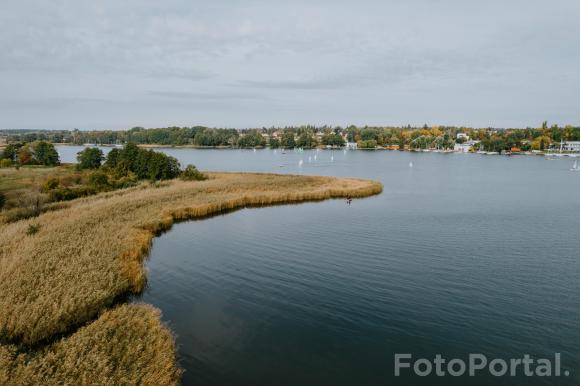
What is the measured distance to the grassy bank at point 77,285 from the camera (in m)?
16.7

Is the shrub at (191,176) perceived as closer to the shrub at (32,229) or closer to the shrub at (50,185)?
the shrub at (50,185)

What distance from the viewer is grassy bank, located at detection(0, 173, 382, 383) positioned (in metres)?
16.7

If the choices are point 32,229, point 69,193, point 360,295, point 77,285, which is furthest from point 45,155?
point 360,295

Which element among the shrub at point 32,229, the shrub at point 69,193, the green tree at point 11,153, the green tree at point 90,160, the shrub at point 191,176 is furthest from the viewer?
the green tree at point 11,153

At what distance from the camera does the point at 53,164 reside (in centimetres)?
11744

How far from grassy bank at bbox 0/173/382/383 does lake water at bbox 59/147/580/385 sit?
6.38 ft

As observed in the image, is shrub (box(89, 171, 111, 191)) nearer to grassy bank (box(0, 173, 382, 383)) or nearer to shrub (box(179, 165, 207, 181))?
shrub (box(179, 165, 207, 181))

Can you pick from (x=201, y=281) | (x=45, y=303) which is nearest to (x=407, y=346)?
(x=201, y=281)

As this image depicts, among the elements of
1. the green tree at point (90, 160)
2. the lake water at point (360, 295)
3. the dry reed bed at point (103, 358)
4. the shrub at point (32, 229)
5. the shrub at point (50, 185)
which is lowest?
the lake water at point (360, 295)

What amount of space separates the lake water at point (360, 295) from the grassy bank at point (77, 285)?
6.38ft

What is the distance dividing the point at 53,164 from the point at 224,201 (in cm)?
8349

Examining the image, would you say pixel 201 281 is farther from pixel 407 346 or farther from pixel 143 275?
pixel 407 346

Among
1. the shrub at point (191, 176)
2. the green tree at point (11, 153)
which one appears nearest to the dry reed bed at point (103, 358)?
the shrub at point (191, 176)

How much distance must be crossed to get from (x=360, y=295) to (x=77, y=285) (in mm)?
16775
